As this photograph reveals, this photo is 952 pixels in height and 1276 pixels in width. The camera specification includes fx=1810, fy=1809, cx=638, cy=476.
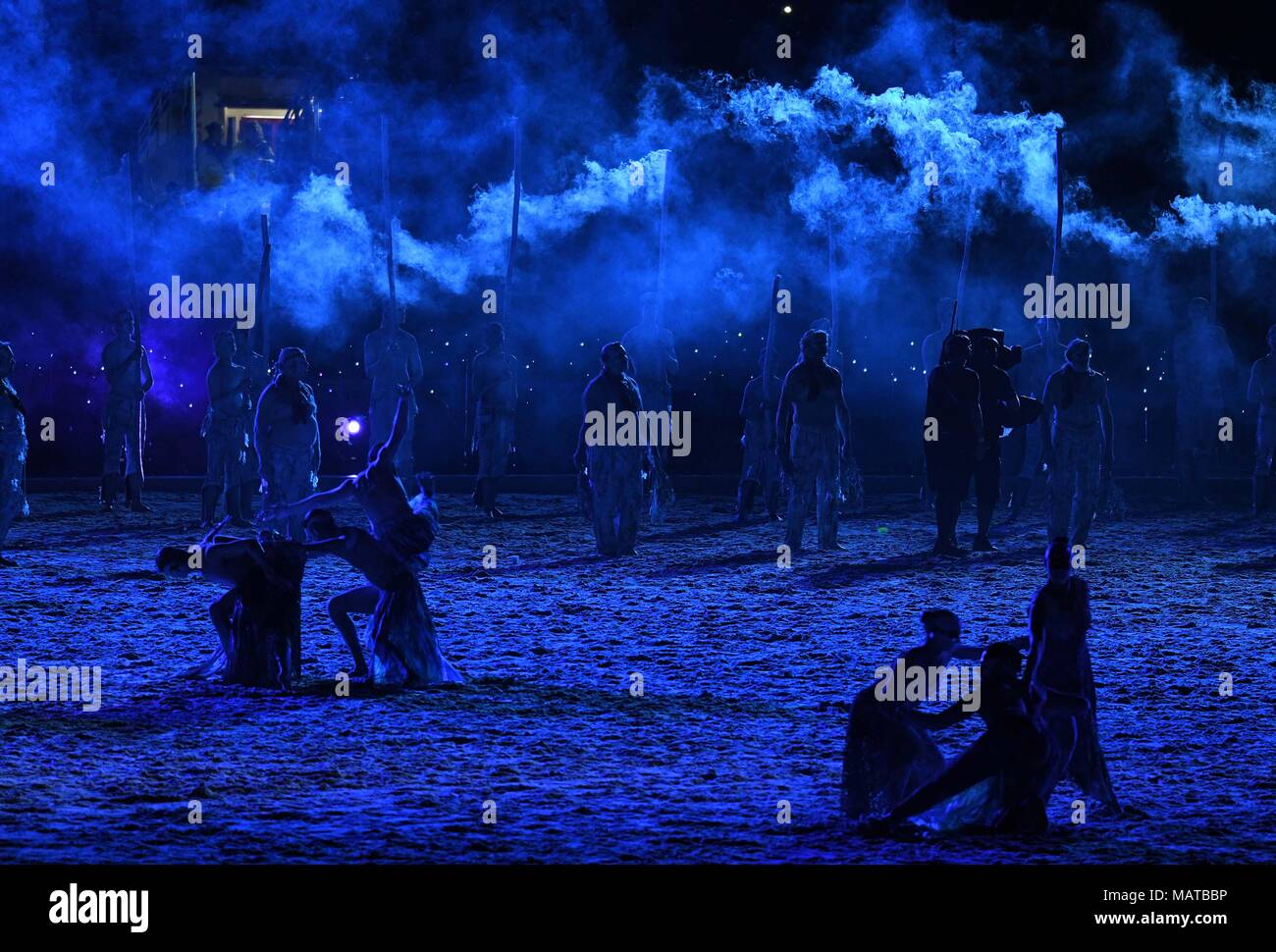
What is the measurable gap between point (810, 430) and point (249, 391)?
6.28m

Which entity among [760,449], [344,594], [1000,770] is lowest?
[1000,770]

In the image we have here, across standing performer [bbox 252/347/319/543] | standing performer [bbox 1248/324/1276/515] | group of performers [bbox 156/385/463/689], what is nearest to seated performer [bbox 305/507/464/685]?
group of performers [bbox 156/385/463/689]

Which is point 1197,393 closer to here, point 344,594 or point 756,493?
point 756,493

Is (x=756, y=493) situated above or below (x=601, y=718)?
above

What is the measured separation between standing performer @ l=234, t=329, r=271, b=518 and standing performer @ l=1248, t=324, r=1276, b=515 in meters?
10.8

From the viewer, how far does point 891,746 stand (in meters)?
7.02

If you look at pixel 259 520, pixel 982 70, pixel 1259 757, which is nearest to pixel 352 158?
pixel 982 70

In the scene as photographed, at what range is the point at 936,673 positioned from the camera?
7.53 metres

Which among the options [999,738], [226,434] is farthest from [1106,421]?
[999,738]

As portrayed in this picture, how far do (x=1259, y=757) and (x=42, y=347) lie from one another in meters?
24.1

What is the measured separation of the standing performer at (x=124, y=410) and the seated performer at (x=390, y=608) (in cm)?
1039

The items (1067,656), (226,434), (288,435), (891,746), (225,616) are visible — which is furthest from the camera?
(226,434)

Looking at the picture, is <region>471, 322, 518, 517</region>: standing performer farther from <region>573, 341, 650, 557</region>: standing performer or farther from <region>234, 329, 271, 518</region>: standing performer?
<region>573, 341, 650, 557</region>: standing performer

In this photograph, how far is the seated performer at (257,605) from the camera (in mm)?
9742
